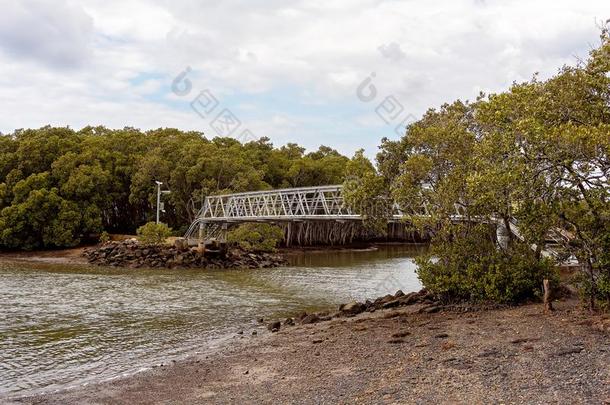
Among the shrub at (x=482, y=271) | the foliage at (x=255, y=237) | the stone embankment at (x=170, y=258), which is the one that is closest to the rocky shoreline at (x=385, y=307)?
the shrub at (x=482, y=271)

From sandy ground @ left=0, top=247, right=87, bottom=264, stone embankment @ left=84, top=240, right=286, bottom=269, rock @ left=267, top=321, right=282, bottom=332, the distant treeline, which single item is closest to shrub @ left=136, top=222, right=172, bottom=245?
stone embankment @ left=84, top=240, right=286, bottom=269

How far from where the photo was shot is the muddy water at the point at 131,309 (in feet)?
47.4

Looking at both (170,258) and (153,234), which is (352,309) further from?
(153,234)

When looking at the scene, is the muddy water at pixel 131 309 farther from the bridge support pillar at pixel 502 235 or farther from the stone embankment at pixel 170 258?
the bridge support pillar at pixel 502 235

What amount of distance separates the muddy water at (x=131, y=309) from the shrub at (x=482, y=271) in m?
6.40

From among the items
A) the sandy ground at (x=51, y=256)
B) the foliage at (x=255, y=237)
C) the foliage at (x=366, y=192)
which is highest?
the foliage at (x=366, y=192)

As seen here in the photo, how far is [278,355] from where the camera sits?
1416cm

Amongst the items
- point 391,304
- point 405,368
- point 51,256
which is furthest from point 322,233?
point 405,368

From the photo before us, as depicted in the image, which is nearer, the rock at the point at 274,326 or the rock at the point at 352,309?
the rock at the point at 274,326

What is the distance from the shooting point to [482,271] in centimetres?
1839

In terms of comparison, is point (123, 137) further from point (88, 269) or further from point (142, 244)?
point (88, 269)

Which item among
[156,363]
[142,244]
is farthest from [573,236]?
[142,244]

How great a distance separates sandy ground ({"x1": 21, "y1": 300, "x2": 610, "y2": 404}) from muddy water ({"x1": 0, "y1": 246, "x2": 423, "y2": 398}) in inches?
70.7

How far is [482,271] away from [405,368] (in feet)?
25.8
